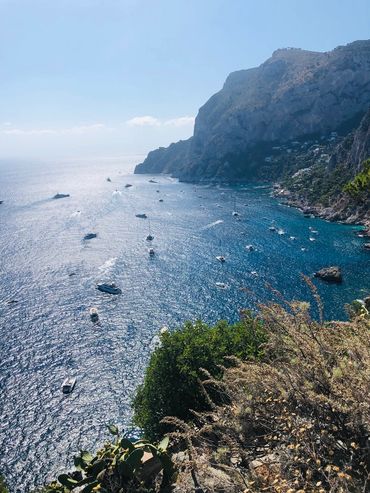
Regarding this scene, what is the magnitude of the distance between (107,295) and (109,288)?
2.08 m

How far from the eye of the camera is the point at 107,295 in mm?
86062

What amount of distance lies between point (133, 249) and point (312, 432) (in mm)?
111336

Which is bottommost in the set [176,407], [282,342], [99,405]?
[99,405]

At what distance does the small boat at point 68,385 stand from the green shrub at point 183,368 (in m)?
19.7

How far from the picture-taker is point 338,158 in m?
195

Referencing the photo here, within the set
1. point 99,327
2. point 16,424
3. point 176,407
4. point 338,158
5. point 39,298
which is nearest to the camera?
point 176,407

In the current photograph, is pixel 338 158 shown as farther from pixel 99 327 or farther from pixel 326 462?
pixel 326 462

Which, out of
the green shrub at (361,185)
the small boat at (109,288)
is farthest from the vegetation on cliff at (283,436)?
the green shrub at (361,185)

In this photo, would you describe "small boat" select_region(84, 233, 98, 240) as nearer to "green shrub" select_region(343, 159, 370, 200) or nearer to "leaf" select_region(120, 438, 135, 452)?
"green shrub" select_region(343, 159, 370, 200)

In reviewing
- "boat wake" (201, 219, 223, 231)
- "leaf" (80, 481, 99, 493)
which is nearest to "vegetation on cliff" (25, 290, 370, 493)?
"leaf" (80, 481, 99, 493)

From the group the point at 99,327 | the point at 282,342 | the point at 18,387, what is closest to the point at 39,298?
the point at 99,327

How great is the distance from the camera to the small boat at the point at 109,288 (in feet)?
285

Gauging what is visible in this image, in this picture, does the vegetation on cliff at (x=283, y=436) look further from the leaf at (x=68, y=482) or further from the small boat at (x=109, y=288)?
the small boat at (x=109, y=288)

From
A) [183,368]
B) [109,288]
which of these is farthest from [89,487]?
[109,288]
